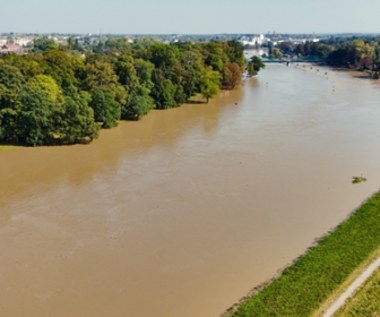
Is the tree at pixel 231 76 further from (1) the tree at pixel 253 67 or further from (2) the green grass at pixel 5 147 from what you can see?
(2) the green grass at pixel 5 147

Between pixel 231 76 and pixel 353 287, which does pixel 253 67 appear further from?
pixel 353 287

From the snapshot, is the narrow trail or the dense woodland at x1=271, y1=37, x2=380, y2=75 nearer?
the narrow trail

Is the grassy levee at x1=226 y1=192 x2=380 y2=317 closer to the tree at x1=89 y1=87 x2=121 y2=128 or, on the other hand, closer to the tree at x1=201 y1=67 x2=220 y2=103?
the tree at x1=89 y1=87 x2=121 y2=128

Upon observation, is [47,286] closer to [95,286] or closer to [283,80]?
[95,286]

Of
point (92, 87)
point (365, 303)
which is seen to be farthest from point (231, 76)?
point (365, 303)

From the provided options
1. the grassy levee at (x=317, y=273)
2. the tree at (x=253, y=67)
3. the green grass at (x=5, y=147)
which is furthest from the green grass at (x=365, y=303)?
the tree at (x=253, y=67)

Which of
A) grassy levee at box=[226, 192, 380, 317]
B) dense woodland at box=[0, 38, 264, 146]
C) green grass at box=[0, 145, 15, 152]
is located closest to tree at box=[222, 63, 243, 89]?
dense woodland at box=[0, 38, 264, 146]
